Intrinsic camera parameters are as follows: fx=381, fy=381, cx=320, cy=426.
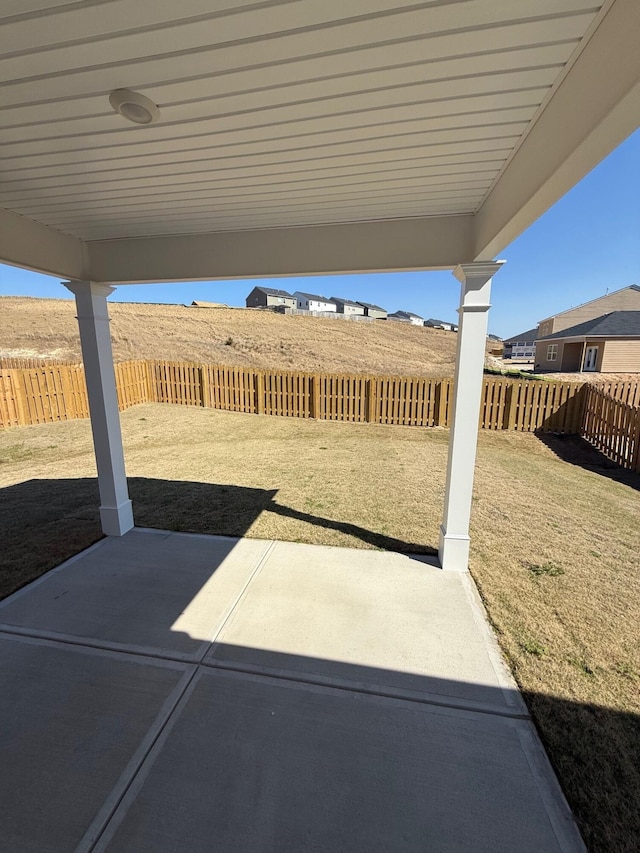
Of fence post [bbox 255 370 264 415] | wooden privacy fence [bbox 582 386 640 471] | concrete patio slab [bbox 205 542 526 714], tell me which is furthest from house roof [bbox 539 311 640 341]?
concrete patio slab [bbox 205 542 526 714]


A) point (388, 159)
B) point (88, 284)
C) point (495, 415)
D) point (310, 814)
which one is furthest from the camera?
point (495, 415)

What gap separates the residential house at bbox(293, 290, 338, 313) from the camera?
54438mm

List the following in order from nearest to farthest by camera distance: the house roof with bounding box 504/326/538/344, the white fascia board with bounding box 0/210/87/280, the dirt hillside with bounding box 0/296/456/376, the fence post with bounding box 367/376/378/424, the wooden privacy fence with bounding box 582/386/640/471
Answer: the white fascia board with bounding box 0/210/87/280
the wooden privacy fence with bounding box 582/386/640/471
the fence post with bounding box 367/376/378/424
the dirt hillside with bounding box 0/296/456/376
the house roof with bounding box 504/326/538/344

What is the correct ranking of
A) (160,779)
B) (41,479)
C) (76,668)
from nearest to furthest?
(160,779), (76,668), (41,479)

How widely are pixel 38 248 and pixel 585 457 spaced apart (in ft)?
29.1

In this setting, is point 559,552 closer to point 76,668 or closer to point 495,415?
point 76,668

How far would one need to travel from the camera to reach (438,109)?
167 cm

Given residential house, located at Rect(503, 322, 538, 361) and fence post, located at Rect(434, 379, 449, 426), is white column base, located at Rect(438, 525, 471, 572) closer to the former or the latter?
fence post, located at Rect(434, 379, 449, 426)

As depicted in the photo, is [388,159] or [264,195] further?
[264,195]

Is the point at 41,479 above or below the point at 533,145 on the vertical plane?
below

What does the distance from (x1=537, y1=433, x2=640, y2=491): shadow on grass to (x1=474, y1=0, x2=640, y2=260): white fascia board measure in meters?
5.74

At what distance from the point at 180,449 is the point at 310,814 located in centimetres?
668

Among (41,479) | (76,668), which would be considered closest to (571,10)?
(76,668)

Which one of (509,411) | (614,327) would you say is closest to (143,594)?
(509,411)
